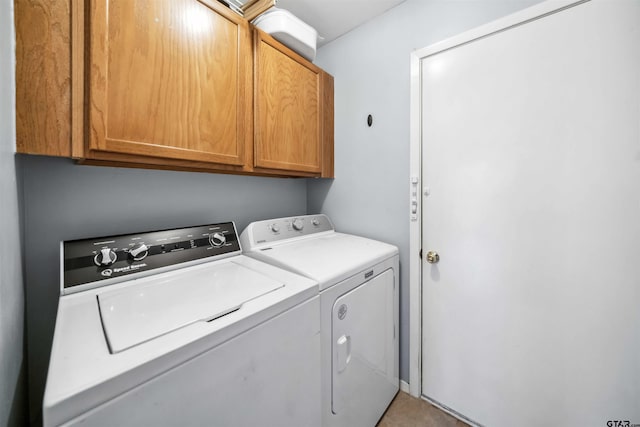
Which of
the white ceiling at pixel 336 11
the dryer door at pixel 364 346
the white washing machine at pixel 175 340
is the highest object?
the white ceiling at pixel 336 11

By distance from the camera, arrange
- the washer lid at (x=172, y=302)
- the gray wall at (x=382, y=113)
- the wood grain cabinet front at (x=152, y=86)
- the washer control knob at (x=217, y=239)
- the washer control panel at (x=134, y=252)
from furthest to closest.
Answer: the gray wall at (x=382, y=113) → the washer control knob at (x=217, y=239) → the washer control panel at (x=134, y=252) → the wood grain cabinet front at (x=152, y=86) → the washer lid at (x=172, y=302)

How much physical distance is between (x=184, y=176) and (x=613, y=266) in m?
2.20

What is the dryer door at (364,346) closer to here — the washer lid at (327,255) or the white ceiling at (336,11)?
the washer lid at (327,255)

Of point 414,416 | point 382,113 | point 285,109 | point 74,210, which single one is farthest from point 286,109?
point 414,416

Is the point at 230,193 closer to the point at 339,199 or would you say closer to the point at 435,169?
the point at 339,199

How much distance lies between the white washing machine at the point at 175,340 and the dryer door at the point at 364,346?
0.16 metres

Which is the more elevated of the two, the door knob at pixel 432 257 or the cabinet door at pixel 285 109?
the cabinet door at pixel 285 109

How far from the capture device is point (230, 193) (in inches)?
67.9

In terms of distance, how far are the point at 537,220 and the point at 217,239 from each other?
169cm

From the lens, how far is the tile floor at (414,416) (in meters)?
1.44

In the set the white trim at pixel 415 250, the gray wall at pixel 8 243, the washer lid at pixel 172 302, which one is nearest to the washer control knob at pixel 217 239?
the washer lid at pixel 172 302

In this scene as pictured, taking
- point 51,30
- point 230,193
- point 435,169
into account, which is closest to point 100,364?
point 51,30

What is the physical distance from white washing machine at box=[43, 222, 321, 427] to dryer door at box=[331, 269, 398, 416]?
Result: 159 mm

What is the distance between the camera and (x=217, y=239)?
1.40 metres
